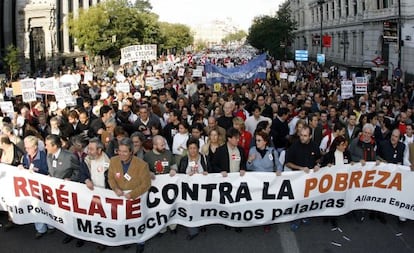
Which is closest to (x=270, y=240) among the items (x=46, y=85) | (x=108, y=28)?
(x=46, y=85)

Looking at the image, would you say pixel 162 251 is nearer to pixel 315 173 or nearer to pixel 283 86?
pixel 315 173

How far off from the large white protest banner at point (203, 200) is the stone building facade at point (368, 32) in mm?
15013

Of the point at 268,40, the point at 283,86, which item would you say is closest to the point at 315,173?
the point at 283,86

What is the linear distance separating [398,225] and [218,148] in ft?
10.1

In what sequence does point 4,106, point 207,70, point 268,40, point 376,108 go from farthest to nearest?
point 268,40
point 207,70
point 376,108
point 4,106

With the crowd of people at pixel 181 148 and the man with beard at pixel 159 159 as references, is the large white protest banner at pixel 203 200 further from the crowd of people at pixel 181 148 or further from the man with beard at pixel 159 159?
the man with beard at pixel 159 159

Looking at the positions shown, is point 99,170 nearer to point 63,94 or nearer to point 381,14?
point 63,94

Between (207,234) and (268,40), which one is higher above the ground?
(268,40)

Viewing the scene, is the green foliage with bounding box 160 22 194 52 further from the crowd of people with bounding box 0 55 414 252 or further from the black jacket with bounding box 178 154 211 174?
the black jacket with bounding box 178 154 211 174

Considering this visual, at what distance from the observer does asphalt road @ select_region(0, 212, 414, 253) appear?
6453 millimetres

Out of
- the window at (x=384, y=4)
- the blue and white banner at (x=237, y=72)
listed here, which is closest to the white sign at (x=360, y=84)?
the blue and white banner at (x=237, y=72)

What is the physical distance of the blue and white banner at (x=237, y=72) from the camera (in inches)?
666

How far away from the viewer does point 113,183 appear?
19.8 feet

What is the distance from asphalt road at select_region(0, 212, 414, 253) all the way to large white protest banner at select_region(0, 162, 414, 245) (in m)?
0.23
